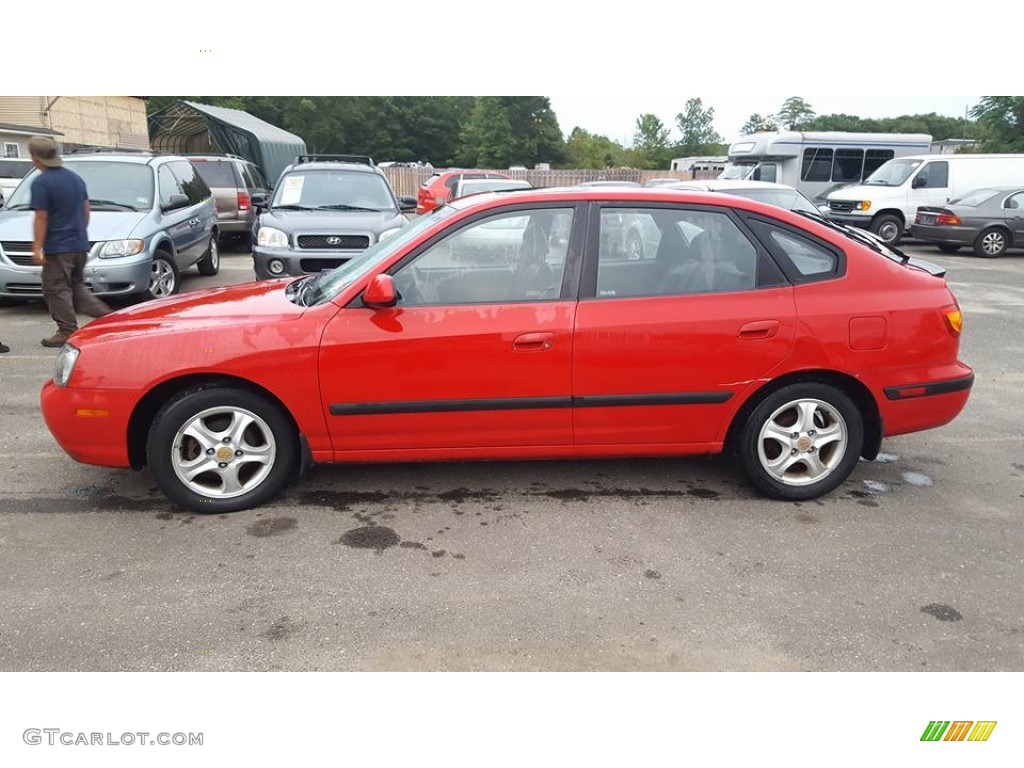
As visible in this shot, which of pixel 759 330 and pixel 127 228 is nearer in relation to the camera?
pixel 759 330

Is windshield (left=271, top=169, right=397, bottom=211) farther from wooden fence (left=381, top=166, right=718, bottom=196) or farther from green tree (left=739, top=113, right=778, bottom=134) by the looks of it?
green tree (left=739, top=113, right=778, bottom=134)

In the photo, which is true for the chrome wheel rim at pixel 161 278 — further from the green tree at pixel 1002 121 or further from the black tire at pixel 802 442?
the green tree at pixel 1002 121

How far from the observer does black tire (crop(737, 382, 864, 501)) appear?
3994 millimetres

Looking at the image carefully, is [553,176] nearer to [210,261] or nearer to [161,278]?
[210,261]

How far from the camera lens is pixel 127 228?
8.52 meters

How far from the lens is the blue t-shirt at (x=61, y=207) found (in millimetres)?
6660

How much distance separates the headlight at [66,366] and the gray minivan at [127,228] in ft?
13.9

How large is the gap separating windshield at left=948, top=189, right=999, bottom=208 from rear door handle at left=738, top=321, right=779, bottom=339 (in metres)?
14.7

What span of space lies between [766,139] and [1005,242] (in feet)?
25.0

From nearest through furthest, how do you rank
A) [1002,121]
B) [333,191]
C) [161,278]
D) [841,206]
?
[161,278]
[333,191]
[841,206]
[1002,121]

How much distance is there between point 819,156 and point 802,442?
20195 mm

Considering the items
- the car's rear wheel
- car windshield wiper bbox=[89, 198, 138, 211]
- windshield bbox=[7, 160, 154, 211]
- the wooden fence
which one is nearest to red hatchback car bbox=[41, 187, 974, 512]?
car windshield wiper bbox=[89, 198, 138, 211]

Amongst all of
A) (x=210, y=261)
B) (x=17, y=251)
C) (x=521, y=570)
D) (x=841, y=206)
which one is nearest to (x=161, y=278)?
(x=17, y=251)

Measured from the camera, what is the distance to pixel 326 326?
3.77 meters
